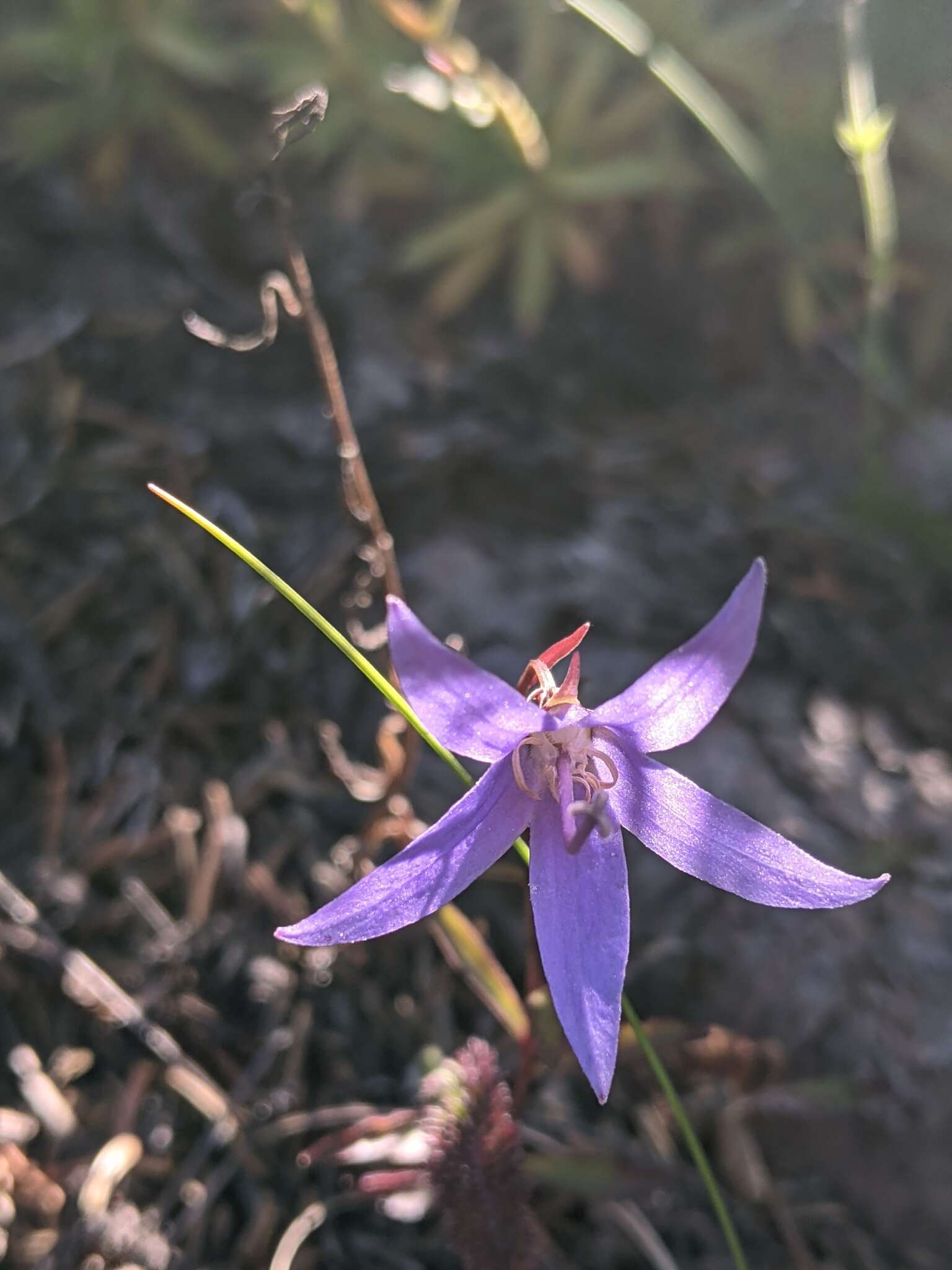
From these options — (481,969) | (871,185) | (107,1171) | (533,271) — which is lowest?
(107,1171)

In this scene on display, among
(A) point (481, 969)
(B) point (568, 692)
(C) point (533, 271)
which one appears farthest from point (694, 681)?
(C) point (533, 271)

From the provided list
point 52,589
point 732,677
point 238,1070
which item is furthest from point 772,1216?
point 52,589

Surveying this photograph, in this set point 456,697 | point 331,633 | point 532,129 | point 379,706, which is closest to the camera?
point 456,697

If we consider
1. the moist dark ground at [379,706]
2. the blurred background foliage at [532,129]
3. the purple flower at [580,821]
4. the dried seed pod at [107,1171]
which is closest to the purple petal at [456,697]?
the purple flower at [580,821]

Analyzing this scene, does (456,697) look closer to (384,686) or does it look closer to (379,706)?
(384,686)

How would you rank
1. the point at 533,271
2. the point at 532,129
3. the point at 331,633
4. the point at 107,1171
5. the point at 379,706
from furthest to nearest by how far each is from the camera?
the point at 533,271
the point at 532,129
the point at 379,706
the point at 107,1171
the point at 331,633

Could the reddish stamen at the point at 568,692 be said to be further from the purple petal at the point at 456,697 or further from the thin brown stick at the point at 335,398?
the thin brown stick at the point at 335,398

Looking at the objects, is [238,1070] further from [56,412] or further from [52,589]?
[56,412]

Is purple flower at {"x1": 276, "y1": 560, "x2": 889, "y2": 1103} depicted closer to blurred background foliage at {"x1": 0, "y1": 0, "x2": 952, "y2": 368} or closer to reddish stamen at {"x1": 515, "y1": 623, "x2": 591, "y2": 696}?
reddish stamen at {"x1": 515, "y1": 623, "x2": 591, "y2": 696}
